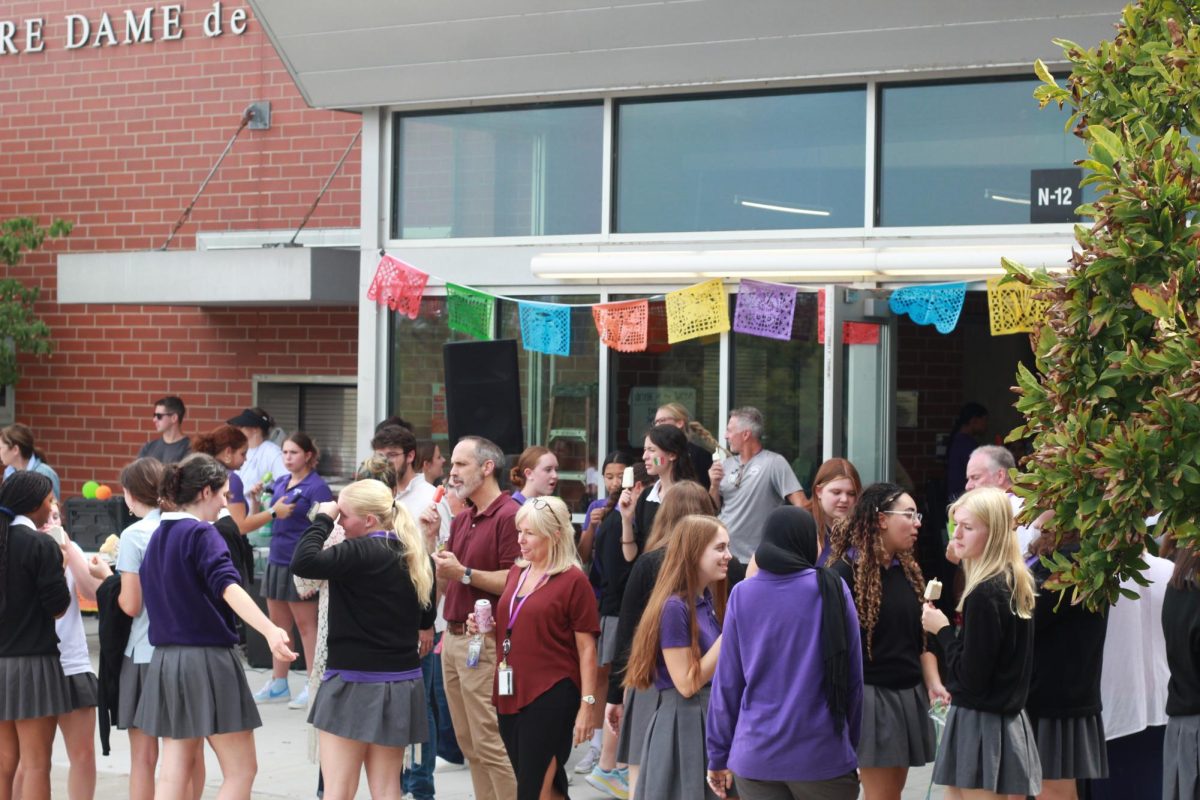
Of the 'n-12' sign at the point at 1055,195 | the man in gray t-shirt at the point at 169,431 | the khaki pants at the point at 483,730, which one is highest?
the 'n-12' sign at the point at 1055,195

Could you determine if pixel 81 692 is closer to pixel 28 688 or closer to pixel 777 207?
pixel 28 688

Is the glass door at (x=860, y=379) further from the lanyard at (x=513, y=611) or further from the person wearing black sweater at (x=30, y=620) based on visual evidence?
the person wearing black sweater at (x=30, y=620)

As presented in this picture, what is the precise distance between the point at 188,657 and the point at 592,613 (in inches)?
66.3

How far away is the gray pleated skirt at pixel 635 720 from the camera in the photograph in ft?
20.7

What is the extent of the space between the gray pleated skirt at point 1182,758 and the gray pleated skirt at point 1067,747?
1.40 feet

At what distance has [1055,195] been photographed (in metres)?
9.16

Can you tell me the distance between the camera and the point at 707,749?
18.8 feet

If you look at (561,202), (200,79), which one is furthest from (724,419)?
(200,79)

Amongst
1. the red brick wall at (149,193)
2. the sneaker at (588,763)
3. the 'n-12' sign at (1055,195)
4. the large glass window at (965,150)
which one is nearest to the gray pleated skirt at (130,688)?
the sneaker at (588,763)

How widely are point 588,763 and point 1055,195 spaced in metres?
4.17

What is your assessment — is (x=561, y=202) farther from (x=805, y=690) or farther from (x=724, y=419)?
(x=805, y=690)

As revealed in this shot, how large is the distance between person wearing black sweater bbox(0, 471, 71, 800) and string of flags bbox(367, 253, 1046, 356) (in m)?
4.35

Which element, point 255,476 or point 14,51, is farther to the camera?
point 14,51

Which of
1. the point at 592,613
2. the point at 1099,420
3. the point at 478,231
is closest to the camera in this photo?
the point at 1099,420
